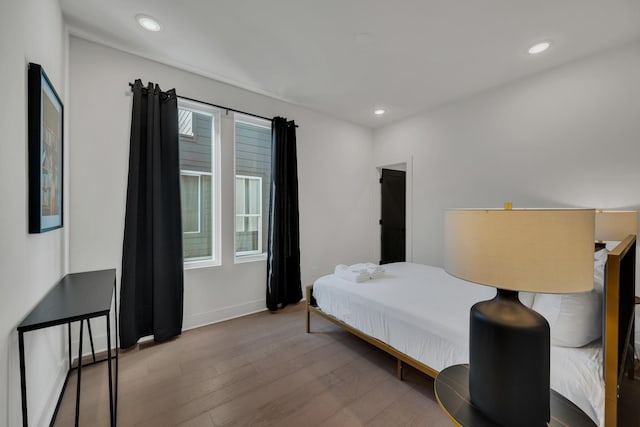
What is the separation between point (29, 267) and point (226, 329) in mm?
1879

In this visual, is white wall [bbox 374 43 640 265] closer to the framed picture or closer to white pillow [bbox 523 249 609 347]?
white pillow [bbox 523 249 609 347]

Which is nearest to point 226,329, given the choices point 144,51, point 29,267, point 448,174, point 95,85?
point 29,267

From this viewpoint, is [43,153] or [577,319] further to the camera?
[43,153]

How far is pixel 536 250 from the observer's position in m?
0.80

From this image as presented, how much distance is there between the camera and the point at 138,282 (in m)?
2.46

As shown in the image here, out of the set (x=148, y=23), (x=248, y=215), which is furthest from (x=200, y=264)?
(x=148, y=23)

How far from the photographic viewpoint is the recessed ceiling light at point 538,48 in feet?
7.66

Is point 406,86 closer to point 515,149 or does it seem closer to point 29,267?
point 515,149

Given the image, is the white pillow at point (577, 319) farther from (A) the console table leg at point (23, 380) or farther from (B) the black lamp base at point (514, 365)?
(A) the console table leg at point (23, 380)

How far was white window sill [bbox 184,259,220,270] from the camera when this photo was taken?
2851 mm

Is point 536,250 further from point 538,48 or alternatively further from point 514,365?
point 538,48

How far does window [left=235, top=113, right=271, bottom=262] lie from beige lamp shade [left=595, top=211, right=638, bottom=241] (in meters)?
3.40

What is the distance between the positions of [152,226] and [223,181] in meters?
0.90

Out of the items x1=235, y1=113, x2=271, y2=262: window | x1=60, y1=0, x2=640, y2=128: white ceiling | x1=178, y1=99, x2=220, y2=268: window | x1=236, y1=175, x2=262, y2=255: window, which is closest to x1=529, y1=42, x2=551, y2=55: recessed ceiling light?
x1=60, y1=0, x2=640, y2=128: white ceiling
